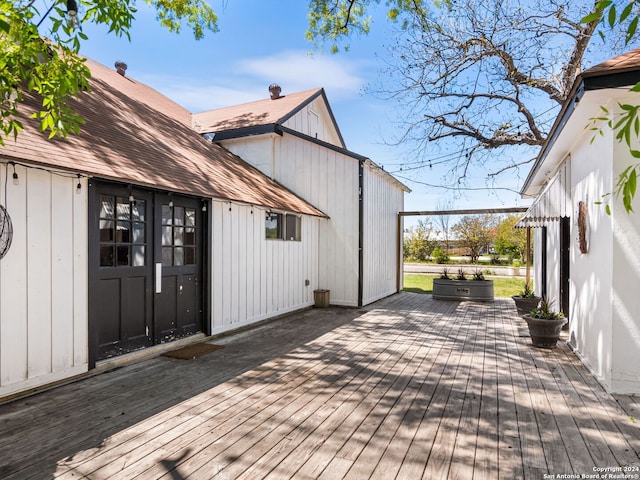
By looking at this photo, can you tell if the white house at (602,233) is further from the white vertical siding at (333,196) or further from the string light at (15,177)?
the string light at (15,177)

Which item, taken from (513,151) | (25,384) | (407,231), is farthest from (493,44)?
(407,231)

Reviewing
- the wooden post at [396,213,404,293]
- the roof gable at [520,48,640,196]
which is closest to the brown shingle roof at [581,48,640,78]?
the roof gable at [520,48,640,196]

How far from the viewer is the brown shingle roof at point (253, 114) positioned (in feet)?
37.8

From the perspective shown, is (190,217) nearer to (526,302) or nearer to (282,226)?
(282,226)

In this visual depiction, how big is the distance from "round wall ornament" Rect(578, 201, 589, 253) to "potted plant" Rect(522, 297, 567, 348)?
51.8 inches

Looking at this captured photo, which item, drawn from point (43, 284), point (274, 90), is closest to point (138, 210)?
point (43, 284)

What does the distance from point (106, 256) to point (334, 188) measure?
21.4 feet

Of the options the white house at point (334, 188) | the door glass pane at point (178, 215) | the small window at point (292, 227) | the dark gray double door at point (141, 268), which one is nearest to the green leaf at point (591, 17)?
the dark gray double door at point (141, 268)

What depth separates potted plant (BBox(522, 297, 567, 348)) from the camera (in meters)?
5.96

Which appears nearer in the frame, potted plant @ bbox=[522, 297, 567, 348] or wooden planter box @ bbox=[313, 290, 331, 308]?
potted plant @ bbox=[522, 297, 567, 348]

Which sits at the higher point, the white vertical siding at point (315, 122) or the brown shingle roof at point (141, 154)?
the white vertical siding at point (315, 122)

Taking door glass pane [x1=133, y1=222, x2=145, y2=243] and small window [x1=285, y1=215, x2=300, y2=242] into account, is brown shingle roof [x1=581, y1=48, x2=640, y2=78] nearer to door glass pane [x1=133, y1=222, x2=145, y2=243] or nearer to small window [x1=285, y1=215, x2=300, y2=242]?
door glass pane [x1=133, y1=222, x2=145, y2=243]

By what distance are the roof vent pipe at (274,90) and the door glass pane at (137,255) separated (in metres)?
10.7

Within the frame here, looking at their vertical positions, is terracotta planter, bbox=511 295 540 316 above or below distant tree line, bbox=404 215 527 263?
below
